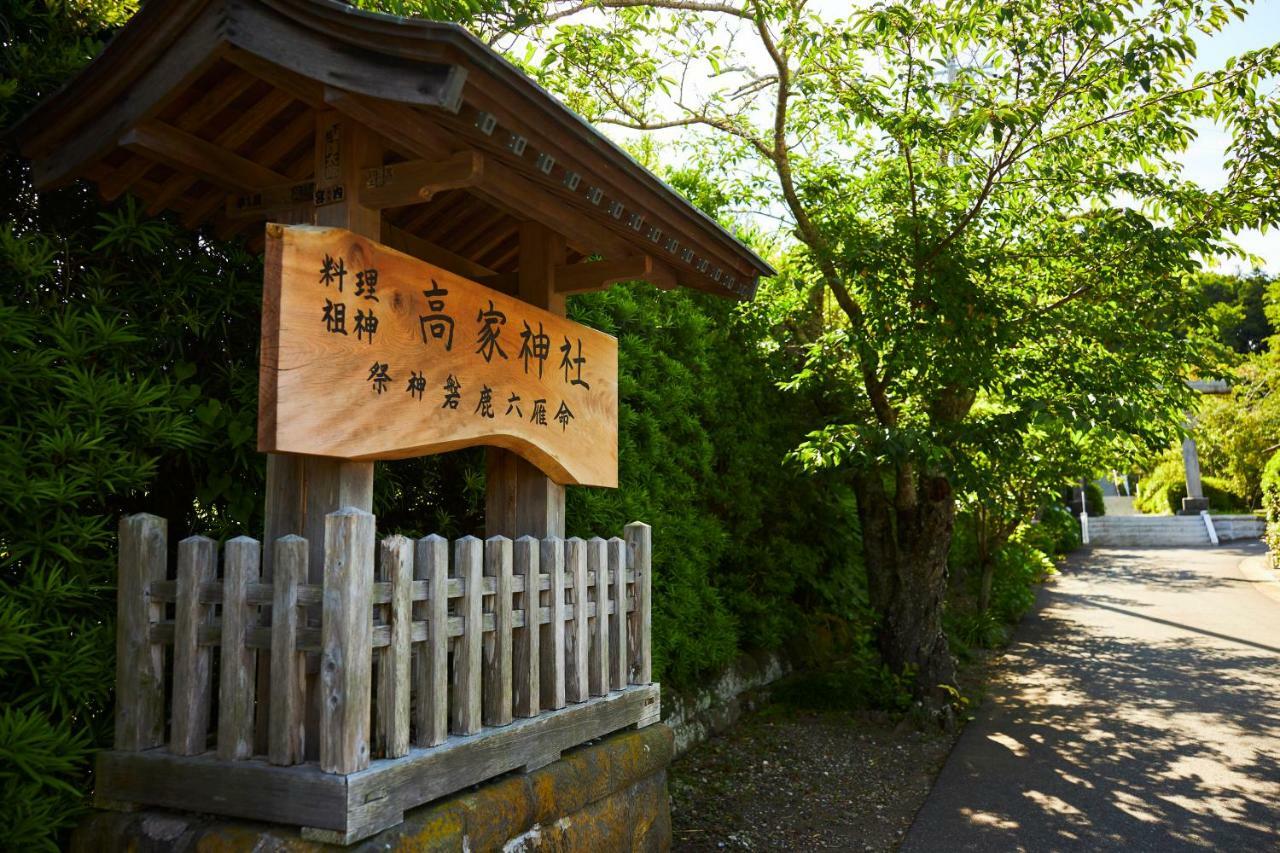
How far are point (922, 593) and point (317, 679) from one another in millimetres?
6153

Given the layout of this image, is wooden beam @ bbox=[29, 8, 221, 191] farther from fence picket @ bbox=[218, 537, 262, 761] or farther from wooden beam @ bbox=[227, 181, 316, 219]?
fence picket @ bbox=[218, 537, 262, 761]

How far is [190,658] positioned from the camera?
291cm

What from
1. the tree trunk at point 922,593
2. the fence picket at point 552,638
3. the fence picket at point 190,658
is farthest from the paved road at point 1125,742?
the fence picket at point 190,658

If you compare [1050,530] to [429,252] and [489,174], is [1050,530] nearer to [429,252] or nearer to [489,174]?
[429,252]

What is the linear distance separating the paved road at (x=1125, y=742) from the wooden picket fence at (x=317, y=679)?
316cm

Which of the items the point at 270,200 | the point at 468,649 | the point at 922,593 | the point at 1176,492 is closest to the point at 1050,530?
the point at 922,593

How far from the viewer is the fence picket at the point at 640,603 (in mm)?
4348

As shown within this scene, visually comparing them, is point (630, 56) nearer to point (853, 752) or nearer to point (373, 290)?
point (373, 290)

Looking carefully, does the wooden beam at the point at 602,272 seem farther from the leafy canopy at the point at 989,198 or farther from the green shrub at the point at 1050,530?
the green shrub at the point at 1050,530

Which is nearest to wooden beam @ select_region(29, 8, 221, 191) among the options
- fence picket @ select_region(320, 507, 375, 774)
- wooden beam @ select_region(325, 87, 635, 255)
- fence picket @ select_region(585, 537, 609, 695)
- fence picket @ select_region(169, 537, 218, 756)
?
wooden beam @ select_region(325, 87, 635, 255)

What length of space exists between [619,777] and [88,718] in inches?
82.2

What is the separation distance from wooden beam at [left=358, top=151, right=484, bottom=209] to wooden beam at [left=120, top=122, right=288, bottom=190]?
47 centimetres

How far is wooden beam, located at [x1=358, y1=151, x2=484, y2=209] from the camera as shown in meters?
3.03

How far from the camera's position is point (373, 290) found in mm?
3098
